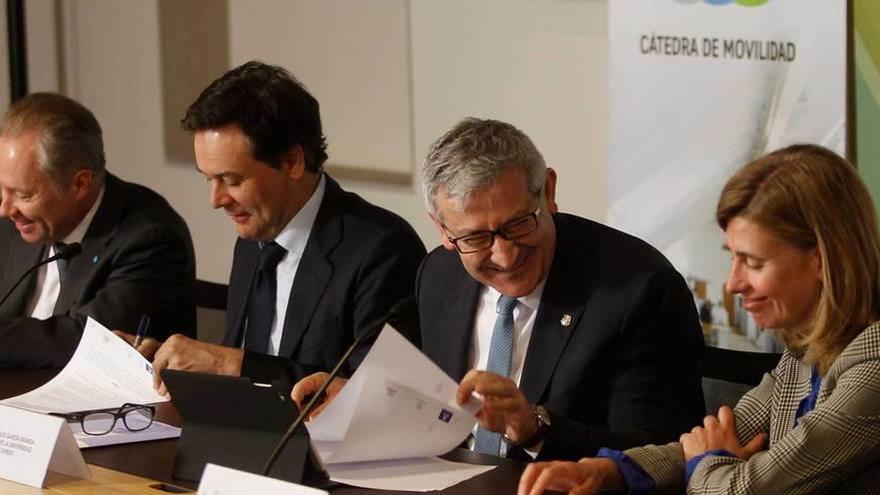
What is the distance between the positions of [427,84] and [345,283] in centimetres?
147

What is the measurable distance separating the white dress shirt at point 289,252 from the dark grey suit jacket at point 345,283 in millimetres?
34

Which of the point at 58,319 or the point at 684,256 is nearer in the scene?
the point at 58,319

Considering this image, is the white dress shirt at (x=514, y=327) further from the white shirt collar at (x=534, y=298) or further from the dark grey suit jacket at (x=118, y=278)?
the dark grey suit jacket at (x=118, y=278)

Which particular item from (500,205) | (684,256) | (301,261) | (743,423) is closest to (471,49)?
(684,256)

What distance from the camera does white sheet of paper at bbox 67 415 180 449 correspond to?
9.27ft

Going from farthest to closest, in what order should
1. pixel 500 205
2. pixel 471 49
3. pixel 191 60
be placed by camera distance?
pixel 191 60, pixel 471 49, pixel 500 205

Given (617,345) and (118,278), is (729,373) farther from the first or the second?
(118,278)

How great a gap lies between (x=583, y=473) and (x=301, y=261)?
1301mm

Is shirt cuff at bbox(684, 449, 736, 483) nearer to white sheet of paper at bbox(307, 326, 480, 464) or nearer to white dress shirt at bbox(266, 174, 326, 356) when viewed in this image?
white sheet of paper at bbox(307, 326, 480, 464)

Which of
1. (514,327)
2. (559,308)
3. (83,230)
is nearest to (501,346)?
(514,327)

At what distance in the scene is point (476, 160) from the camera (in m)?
2.77

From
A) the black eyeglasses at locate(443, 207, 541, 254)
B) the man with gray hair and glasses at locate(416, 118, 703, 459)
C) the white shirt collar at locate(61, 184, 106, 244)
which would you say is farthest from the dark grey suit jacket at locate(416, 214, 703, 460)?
the white shirt collar at locate(61, 184, 106, 244)

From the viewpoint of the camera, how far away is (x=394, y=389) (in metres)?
2.35

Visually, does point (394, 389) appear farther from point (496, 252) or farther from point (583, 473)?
point (496, 252)
